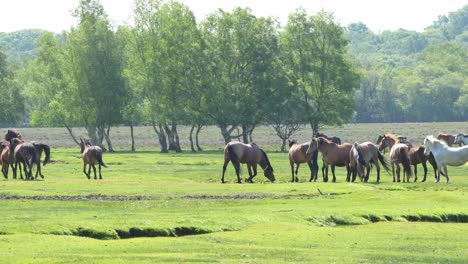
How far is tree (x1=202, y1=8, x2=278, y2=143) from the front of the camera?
98.1 m

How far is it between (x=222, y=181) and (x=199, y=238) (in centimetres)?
2265

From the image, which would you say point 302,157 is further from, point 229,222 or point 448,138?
point 229,222

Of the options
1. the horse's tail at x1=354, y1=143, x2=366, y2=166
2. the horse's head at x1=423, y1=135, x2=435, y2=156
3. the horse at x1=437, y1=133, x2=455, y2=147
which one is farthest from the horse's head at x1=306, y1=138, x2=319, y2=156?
the horse at x1=437, y1=133, x2=455, y2=147

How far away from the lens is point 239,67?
99.7 m

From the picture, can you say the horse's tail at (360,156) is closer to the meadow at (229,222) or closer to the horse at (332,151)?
the horse at (332,151)

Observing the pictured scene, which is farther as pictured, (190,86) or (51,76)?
(51,76)

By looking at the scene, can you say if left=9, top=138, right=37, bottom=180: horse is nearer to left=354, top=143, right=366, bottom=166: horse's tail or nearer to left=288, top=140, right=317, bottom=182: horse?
left=288, top=140, right=317, bottom=182: horse

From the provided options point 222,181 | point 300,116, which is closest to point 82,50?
point 300,116

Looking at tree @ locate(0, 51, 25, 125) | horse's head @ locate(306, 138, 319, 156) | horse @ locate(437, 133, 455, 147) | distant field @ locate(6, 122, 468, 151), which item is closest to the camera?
horse's head @ locate(306, 138, 319, 156)

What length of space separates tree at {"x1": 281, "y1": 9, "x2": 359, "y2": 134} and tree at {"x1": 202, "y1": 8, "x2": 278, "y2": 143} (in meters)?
3.20

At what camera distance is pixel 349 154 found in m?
51.2

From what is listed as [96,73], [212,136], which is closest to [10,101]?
[96,73]

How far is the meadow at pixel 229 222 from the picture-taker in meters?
24.1

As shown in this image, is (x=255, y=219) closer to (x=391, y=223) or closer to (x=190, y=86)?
(x=391, y=223)
